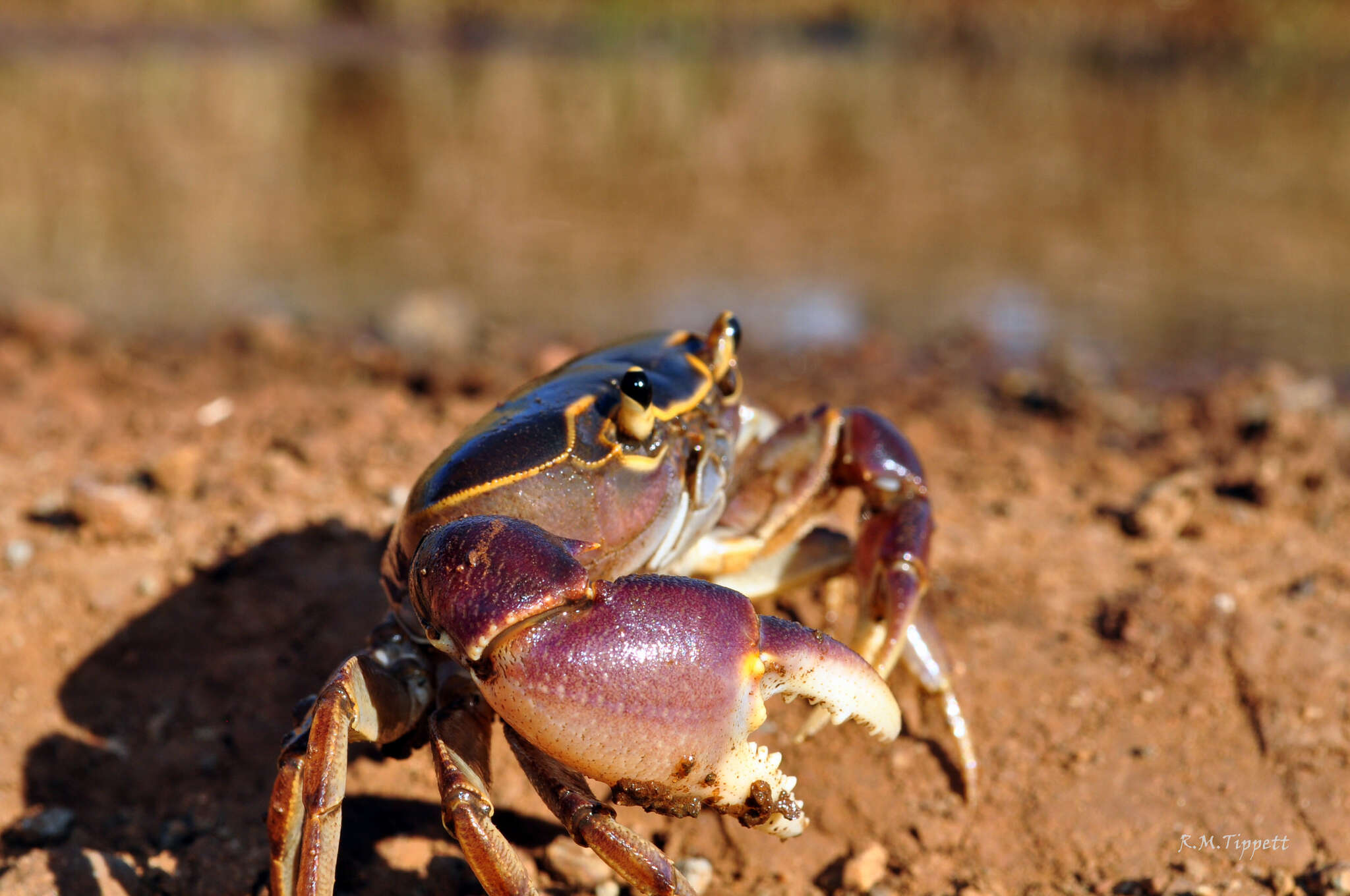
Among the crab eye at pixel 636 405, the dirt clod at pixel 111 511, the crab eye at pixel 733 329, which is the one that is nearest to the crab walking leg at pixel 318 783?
the crab eye at pixel 636 405

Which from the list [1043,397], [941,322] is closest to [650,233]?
[941,322]

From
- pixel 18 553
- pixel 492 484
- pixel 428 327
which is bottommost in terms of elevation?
pixel 428 327

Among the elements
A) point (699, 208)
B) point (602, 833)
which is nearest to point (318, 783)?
point (602, 833)

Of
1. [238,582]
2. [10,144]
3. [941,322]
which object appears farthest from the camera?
[10,144]

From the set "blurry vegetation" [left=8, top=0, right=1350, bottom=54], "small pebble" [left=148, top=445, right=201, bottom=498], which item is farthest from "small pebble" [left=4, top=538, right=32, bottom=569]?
"blurry vegetation" [left=8, top=0, right=1350, bottom=54]

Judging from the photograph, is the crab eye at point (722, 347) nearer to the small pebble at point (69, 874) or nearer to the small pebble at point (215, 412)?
the small pebble at point (69, 874)

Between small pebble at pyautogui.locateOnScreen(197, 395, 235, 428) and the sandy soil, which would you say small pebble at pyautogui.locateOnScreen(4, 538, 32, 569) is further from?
small pebble at pyautogui.locateOnScreen(197, 395, 235, 428)

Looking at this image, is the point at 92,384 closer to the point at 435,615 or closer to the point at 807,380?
the point at 807,380
